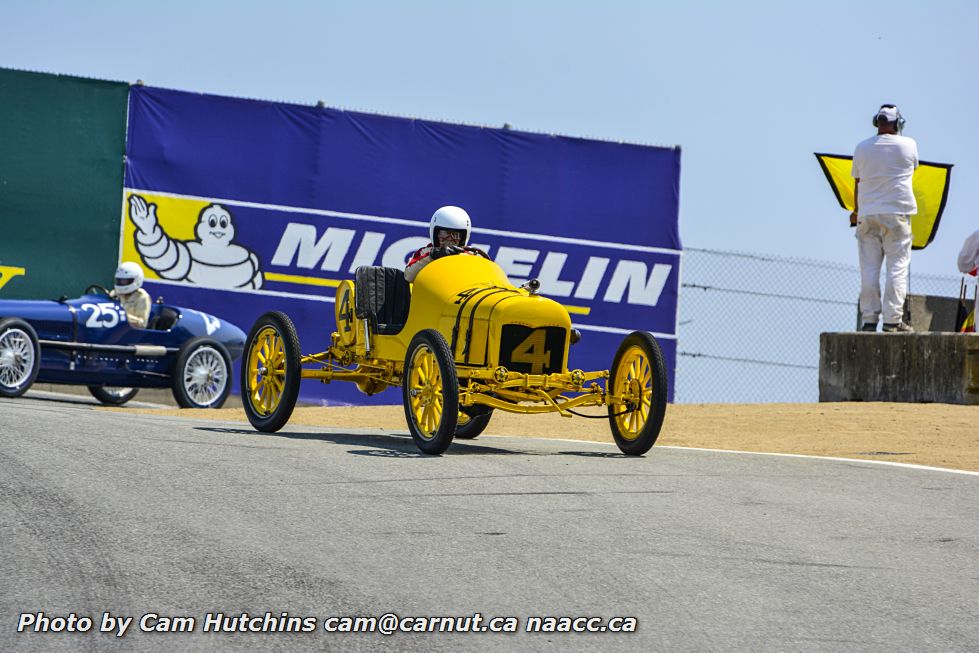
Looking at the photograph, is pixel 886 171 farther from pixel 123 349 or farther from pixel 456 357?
pixel 123 349

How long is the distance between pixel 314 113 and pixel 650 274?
16.8 ft

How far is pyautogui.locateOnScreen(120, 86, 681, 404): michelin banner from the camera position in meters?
19.3

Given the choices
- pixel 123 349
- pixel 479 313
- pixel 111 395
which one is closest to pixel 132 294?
pixel 123 349

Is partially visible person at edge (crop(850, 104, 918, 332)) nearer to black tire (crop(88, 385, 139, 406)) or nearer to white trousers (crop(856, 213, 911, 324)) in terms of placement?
white trousers (crop(856, 213, 911, 324))

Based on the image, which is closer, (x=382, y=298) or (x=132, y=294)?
(x=382, y=298)

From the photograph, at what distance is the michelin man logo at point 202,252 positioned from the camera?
62.8 feet

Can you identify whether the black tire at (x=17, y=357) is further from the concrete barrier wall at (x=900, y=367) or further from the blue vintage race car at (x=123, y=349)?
the concrete barrier wall at (x=900, y=367)

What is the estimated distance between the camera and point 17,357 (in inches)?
594

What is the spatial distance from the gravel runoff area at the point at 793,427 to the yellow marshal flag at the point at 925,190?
3.31 metres

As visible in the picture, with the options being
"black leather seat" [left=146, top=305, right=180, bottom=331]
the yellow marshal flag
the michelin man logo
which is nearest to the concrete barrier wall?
the yellow marshal flag

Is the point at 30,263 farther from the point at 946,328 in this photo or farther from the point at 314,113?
the point at 946,328

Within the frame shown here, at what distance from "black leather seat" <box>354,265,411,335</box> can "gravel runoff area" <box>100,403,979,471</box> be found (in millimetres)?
2070

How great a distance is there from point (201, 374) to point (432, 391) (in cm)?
785

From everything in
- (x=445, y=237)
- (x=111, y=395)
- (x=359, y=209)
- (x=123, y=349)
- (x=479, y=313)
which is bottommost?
(x=111, y=395)
